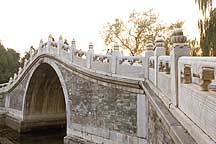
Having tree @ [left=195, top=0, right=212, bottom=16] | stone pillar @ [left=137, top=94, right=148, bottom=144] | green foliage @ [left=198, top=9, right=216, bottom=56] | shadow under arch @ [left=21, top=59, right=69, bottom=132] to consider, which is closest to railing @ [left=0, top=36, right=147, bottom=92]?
stone pillar @ [left=137, top=94, right=148, bottom=144]

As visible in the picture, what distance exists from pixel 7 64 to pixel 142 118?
23.5 m

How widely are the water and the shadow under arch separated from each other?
45 centimetres

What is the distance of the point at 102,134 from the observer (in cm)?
855

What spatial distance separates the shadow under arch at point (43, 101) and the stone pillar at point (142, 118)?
8016 millimetres

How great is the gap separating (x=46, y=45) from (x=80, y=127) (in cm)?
562

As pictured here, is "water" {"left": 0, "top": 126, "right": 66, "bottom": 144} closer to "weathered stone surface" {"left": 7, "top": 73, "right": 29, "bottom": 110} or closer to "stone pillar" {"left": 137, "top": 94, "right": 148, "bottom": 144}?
"weathered stone surface" {"left": 7, "top": 73, "right": 29, "bottom": 110}

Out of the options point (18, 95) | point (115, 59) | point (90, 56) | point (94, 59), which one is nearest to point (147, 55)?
point (115, 59)

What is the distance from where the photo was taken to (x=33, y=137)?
14156mm

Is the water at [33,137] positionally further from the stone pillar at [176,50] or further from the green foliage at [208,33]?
the stone pillar at [176,50]

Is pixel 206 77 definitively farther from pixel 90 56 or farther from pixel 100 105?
pixel 90 56

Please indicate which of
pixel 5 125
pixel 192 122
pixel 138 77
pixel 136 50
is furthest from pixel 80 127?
pixel 136 50

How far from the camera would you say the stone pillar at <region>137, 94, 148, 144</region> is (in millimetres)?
7106

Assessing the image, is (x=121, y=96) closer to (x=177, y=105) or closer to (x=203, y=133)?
(x=177, y=105)

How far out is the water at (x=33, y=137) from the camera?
13.5m
